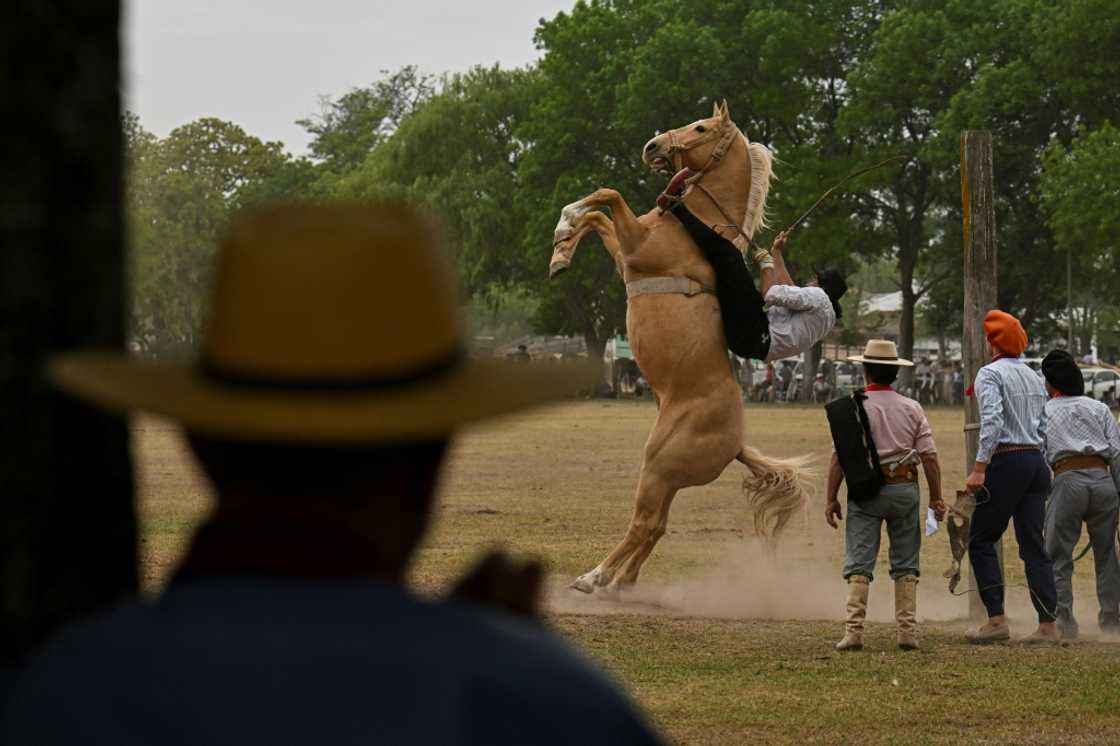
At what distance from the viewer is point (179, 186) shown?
265 ft

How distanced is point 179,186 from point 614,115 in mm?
28760

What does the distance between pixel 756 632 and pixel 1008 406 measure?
2.03 meters

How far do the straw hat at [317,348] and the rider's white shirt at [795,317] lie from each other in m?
10.5

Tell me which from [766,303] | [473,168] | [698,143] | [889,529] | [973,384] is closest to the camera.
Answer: [889,529]

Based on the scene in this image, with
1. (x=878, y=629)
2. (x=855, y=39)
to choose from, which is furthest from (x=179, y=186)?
(x=878, y=629)

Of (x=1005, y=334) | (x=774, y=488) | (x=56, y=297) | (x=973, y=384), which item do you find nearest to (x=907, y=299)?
(x=774, y=488)

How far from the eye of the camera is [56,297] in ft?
8.78

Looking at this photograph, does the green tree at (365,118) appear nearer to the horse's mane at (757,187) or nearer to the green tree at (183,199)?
the green tree at (183,199)

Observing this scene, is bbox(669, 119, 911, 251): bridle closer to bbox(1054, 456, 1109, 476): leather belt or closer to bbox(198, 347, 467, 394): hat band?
bbox(1054, 456, 1109, 476): leather belt

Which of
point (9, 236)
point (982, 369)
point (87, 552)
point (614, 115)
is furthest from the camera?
point (614, 115)

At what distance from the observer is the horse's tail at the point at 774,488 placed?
13.1m

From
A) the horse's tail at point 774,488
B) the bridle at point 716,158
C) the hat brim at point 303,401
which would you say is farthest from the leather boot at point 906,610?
the hat brim at point 303,401

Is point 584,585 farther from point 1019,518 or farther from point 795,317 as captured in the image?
point 1019,518

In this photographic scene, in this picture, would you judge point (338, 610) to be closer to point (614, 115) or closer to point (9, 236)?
point (9, 236)
